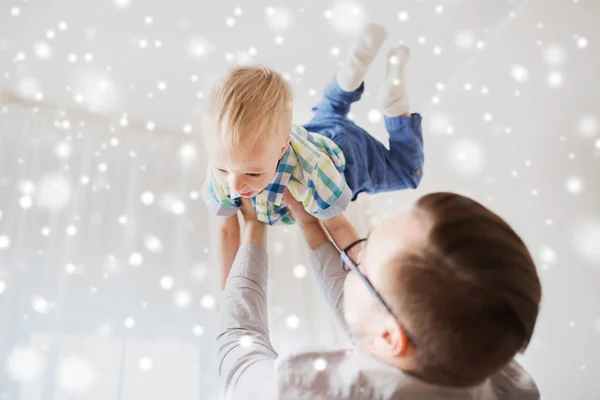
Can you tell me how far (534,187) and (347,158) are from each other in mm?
524

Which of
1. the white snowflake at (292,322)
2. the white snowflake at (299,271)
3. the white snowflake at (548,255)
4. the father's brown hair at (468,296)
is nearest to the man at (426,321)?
the father's brown hair at (468,296)

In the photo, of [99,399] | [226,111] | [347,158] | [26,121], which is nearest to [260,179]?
[226,111]

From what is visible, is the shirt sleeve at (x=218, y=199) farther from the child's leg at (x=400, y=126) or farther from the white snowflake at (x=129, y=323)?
the white snowflake at (x=129, y=323)

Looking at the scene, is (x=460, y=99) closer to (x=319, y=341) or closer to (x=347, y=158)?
(x=347, y=158)

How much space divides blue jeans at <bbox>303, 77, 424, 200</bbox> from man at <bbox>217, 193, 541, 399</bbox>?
0.44 m

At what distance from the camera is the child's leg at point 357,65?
1.09 meters

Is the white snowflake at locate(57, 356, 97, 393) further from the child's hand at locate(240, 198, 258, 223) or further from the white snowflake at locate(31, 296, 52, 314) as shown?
the child's hand at locate(240, 198, 258, 223)

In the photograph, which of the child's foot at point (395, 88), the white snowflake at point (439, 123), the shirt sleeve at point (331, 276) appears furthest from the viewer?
the white snowflake at point (439, 123)

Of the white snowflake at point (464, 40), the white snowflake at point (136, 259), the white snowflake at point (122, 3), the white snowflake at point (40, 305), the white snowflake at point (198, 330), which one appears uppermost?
the white snowflake at point (464, 40)

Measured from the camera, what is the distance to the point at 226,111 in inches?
32.0

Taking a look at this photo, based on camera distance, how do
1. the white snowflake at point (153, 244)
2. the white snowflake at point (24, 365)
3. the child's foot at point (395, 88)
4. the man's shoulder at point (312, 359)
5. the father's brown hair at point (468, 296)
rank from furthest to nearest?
the white snowflake at point (153, 244), the white snowflake at point (24, 365), the child's foot at point (395, 88), the man's shoulder at point (312, 359), the father's brown hair at point (468, 296)

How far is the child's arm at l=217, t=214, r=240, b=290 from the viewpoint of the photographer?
1.06 m

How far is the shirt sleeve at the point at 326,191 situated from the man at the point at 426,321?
0.82ft

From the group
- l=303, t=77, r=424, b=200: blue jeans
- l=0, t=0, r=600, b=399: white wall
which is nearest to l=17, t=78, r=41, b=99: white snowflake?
l=0, t=0, r=600, b=399: white wall
